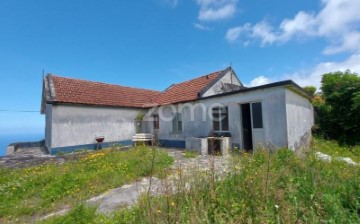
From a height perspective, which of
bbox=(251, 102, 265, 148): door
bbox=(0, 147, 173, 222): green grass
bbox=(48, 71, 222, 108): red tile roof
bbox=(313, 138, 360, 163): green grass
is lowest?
bbox=(0, 147, 173, 222): green grass

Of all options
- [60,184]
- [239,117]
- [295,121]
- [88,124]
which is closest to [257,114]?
[239,117]

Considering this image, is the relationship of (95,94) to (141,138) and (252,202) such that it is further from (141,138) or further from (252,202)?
(252,202)

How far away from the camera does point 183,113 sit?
47.5 ft

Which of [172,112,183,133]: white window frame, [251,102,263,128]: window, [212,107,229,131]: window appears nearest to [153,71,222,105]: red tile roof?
[172,112,183,133]: white window frame

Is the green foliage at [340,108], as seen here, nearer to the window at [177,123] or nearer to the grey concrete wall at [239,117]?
the grey concrete wall at [239,117]

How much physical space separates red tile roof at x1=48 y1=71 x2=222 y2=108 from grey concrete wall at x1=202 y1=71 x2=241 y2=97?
0.48 metres

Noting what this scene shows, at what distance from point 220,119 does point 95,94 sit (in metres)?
10.0

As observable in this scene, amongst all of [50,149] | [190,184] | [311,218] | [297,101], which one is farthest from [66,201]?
[297,101]

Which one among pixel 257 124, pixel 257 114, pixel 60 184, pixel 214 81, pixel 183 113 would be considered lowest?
pixel 60 184

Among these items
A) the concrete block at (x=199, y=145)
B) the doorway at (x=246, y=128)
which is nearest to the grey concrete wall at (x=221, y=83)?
the doorway at (x=246, y=128)

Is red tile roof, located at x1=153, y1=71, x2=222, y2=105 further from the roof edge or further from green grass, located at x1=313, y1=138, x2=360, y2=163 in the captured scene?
green grass, located at x1=313, y1=138, x2=360, y2=163

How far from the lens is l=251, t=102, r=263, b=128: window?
10.3 metres

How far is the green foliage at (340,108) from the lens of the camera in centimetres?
1334

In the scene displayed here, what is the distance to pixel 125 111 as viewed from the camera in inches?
680
